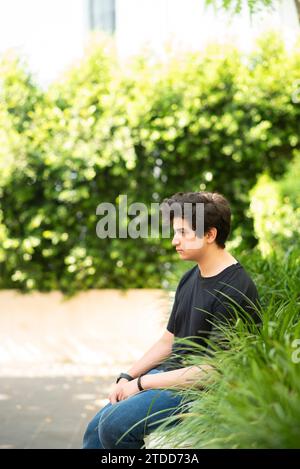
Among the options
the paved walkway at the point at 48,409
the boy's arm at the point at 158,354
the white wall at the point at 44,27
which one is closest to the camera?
the boy's arm at the point at 158,354

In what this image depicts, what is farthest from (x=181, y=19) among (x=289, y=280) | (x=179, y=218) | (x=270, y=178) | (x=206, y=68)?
(x=179, y=218)

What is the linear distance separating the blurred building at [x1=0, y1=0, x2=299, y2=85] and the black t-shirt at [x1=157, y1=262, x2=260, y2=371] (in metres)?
6.28

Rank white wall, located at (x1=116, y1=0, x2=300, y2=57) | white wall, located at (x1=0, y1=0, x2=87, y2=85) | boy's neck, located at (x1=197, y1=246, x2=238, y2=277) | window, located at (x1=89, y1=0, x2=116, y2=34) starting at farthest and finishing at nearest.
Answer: window, located at (x1=89, y1=0, x2=116, y2=34)
white wall, located at (x1=0, y1=0, x2=87, y2=85)
white wall, located at (x1=116, y1=0, x2=300, y2=57)
boy's neck, located at (x1=197, y1=246, x2=238, y2=277)

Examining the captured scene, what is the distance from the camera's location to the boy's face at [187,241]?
10.4 feet

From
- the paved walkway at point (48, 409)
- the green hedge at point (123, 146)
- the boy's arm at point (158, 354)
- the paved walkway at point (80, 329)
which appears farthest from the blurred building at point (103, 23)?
the boy's arm at point (158, 354)

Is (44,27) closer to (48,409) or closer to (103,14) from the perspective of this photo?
(103,14)

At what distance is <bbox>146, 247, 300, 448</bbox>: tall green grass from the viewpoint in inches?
80.4

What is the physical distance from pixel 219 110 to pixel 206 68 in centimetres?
46

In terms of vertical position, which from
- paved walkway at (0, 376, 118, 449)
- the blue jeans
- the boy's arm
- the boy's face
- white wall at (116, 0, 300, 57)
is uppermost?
white wall at (116, 0, 300, 57)

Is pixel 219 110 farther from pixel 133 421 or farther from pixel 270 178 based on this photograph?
pixel 133 421

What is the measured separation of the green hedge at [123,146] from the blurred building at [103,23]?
4.86 ft

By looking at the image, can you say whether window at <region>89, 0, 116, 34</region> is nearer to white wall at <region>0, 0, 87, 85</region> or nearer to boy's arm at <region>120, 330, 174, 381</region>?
white wall at <region>0, 0, 87, 85</region>

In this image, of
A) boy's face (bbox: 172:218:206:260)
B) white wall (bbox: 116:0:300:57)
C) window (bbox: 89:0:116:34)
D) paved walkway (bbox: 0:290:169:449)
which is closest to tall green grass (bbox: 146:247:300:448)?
boy's face (bbox: 172:218:206:260)

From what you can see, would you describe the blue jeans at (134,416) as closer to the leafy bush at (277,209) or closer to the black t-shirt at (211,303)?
the black t-shirt at (211,303)
